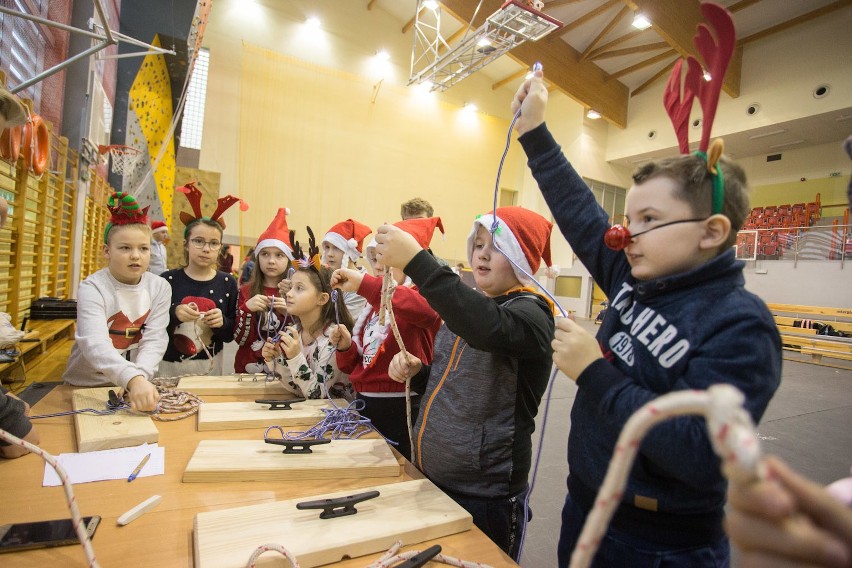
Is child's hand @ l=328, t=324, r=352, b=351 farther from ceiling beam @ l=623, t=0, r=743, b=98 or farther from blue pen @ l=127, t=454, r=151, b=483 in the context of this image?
ceiling beam @ l=623, t=0, r=743, b=98

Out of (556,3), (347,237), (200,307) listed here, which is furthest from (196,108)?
(200,307)

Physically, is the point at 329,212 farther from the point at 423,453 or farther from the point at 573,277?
the point at 423,453

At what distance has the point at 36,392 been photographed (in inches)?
54.6

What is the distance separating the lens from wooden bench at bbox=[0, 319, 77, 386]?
1.83 metres

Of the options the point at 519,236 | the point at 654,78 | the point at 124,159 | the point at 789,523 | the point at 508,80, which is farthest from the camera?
the point at 508,80

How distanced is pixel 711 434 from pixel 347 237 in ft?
7.24

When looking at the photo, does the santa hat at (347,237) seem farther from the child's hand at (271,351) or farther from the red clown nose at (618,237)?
the red clown nose at (618,237)

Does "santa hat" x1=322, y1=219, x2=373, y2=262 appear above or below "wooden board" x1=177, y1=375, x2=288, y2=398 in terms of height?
above

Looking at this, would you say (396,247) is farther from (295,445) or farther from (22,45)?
(22,45)

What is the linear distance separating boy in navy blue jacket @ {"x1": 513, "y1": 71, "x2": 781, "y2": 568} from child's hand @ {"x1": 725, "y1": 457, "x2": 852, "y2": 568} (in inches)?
12.9

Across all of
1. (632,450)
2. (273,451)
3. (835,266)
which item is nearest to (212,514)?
(273,451)

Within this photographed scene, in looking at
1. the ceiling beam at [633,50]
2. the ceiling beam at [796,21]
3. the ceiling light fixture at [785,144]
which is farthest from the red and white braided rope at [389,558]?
the ceiling light fixture at [785,144]

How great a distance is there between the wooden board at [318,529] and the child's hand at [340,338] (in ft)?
2.51

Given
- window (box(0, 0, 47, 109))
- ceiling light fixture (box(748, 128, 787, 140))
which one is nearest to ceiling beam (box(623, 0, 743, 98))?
ceiling light fixture (box(748, 128, 787, 140))
